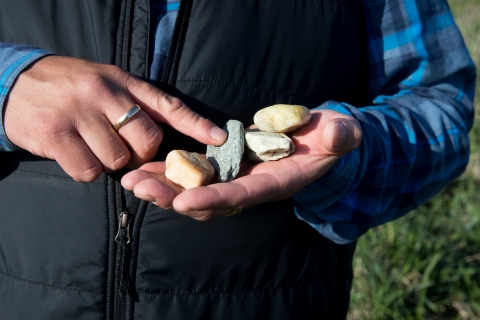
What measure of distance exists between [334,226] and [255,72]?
45 centimetres

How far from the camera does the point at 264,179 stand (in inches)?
38.9

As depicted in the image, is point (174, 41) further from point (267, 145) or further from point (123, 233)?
point (123, 233)

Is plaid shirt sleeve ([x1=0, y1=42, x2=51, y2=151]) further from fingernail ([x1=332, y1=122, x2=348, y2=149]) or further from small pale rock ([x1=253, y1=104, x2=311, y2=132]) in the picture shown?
fingernail ([x1=332, y1=122, x2=348, y2=149])

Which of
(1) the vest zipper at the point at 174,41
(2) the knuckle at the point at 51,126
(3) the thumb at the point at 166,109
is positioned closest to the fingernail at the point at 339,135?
(3) the thumb at the point at 166,109

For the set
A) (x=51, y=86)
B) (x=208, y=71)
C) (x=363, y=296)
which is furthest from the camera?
(x=363, y=296)

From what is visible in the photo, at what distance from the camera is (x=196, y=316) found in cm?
114

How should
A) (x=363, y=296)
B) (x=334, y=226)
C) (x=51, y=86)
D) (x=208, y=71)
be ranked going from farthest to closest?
(x=363, y=296) < (x=334, y=226) < (x=208, y=71) < (x=51, y=86)

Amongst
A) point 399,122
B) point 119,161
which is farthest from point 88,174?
point 399,122

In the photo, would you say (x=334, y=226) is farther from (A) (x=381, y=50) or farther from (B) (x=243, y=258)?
(A) (x=381, y=50)

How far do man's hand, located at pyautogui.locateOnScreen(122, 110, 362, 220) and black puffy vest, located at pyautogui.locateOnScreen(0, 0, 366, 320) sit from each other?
0.44ft

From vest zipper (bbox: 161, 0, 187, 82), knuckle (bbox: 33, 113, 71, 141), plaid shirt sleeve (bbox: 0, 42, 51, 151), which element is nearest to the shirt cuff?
vest zipper (bbox: 161, 0, 187, 82)

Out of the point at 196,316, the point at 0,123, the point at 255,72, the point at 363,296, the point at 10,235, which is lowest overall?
the point at 363,296

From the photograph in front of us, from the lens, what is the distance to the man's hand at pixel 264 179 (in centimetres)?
90

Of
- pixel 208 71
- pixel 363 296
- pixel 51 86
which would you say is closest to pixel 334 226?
pixel 208 71
